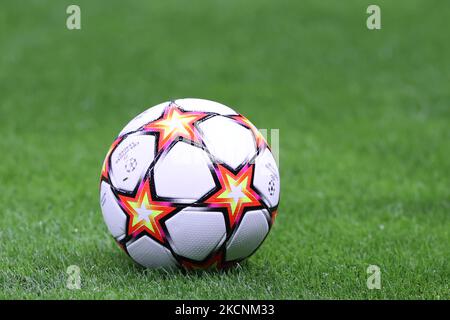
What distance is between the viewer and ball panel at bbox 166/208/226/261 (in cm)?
531

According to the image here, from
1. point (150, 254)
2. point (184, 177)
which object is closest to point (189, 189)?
point (184, 177)

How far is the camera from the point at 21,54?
43.3 feet

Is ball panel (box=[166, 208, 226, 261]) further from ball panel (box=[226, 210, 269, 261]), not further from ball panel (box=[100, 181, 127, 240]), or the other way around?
ball panel (box=[100, 181, 127, 240])

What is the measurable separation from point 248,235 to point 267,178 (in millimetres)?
433

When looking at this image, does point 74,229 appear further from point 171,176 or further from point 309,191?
point 309,191

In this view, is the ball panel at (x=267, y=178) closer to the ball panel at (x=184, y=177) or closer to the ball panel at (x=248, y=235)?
the ball panel at (x=248, y=235)

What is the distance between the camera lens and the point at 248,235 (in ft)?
18.0

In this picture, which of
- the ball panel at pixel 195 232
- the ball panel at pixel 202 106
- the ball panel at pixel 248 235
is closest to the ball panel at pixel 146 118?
the ball panel at pixel 202 106

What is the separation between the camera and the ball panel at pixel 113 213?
5.51m

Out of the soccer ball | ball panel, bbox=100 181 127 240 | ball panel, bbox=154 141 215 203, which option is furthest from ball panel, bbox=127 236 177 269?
ball panel, bbox=154 141 215 203

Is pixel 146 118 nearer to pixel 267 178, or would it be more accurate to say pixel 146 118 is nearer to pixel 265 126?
pixel 267 178

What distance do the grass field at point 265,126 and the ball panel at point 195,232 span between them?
0.21 meters

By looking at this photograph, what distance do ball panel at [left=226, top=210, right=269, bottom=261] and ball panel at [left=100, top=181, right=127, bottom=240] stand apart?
0.76 m

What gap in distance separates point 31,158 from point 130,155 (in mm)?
4481
